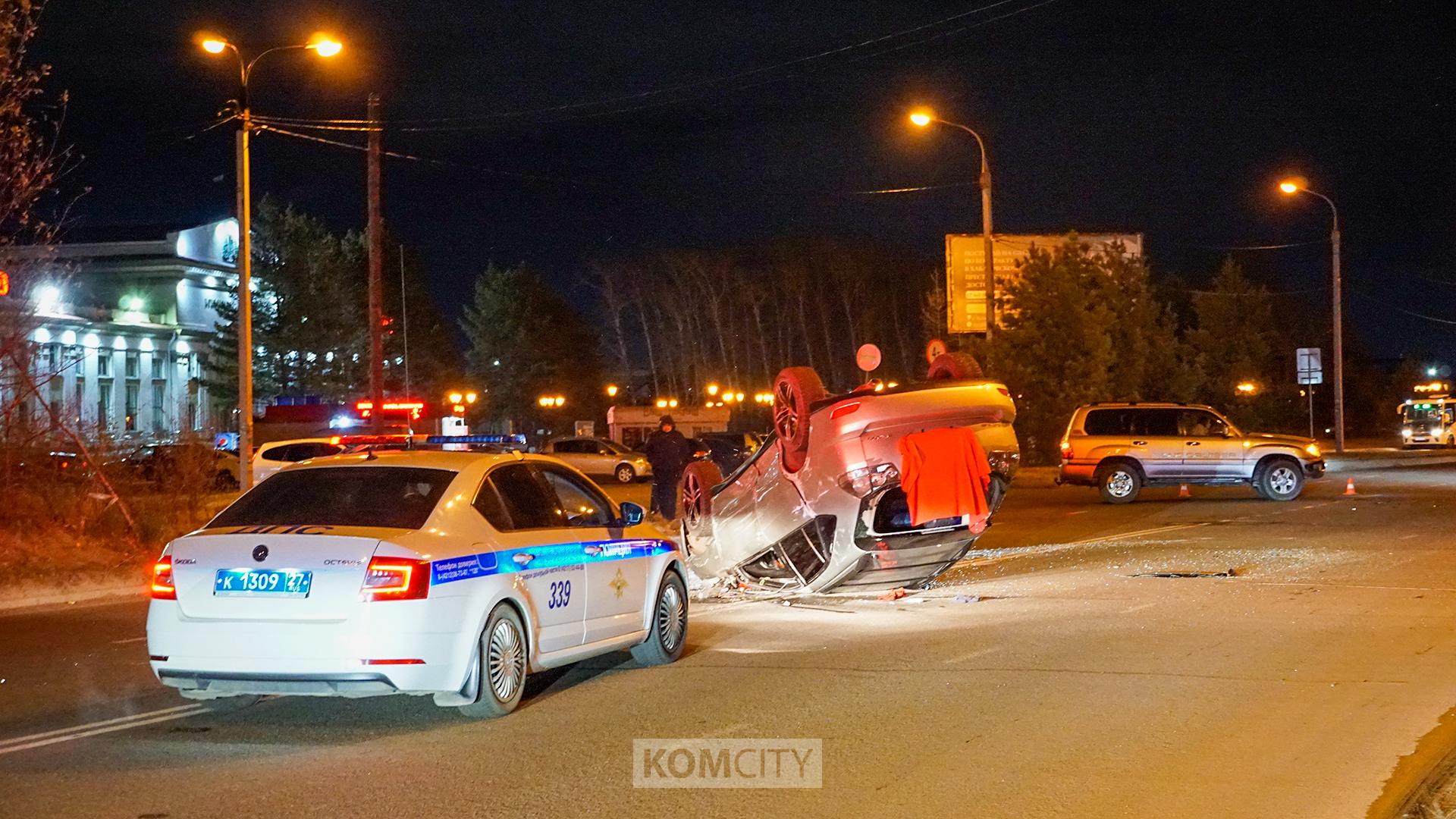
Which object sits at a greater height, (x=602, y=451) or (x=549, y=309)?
(x=549, y=309)

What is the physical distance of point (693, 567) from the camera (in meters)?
14.2

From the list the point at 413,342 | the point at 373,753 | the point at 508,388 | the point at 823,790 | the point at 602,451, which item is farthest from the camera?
the point at 508,388

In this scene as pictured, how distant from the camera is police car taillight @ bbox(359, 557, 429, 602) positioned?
7375 millimetres

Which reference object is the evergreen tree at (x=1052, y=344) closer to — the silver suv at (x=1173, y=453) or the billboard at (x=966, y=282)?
the billboard at (x=966, y=282)

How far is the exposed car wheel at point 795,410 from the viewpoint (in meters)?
12.5

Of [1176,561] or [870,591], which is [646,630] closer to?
[870,591]

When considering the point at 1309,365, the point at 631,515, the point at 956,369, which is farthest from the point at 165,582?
the point at 1309,365

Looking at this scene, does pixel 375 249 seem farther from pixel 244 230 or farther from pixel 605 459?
pixel 605 459

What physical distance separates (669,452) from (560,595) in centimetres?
1289

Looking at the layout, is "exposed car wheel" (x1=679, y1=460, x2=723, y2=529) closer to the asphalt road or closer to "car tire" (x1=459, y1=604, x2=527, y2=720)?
the asphalt road

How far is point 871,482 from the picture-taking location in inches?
483

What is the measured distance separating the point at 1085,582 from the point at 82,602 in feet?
34.9

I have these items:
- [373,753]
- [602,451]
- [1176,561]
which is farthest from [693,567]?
[602,451]
